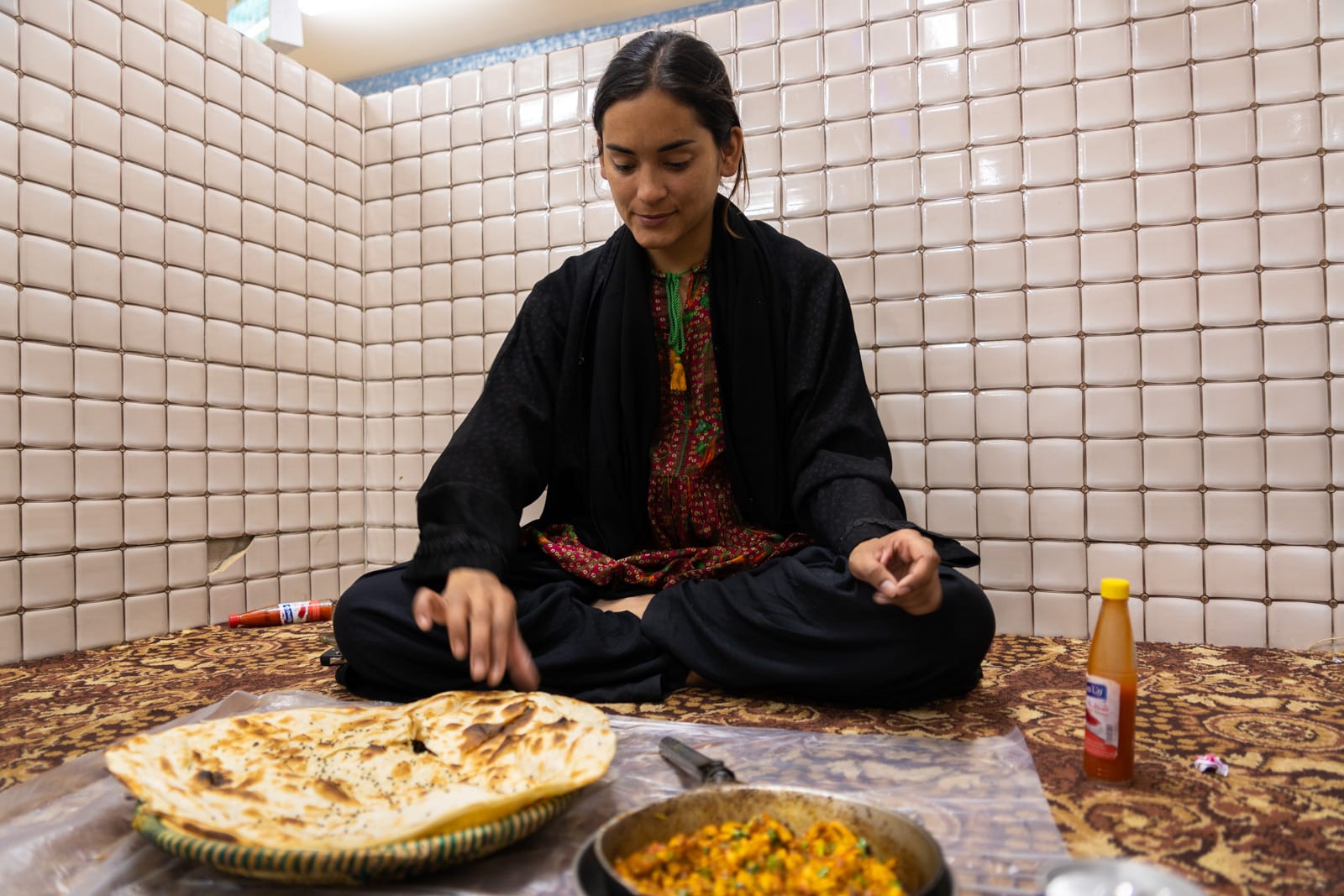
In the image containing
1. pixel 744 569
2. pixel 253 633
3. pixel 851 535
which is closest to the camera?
pixel 851 535

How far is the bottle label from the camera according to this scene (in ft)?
3.51

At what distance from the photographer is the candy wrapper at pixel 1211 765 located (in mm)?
1128

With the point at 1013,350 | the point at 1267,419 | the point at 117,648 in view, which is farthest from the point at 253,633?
the point at 1267,419

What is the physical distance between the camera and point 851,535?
1.45 m

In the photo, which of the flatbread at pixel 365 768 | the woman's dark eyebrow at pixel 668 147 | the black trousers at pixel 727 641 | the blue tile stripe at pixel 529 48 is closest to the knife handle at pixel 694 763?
the flatbread at pixel 365 768

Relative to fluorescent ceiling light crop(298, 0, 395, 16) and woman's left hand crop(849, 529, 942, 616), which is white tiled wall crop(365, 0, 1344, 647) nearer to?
woman's left hand crop(849, 529, 942, 616)

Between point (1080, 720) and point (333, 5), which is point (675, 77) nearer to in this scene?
point (1080, 720)

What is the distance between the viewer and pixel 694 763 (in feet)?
3.49

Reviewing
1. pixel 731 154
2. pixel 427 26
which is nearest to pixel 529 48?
pixel 427 26

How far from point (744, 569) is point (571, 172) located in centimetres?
139

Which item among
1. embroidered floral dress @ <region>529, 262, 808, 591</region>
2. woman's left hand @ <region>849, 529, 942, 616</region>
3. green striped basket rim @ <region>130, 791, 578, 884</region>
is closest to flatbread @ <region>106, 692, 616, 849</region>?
green striped basket rim @ <region>130, 791, 578, 884</region>

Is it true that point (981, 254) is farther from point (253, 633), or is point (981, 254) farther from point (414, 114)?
point (253, 633)

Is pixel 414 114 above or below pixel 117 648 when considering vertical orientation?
above

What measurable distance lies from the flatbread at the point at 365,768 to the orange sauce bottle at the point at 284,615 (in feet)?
4.28
